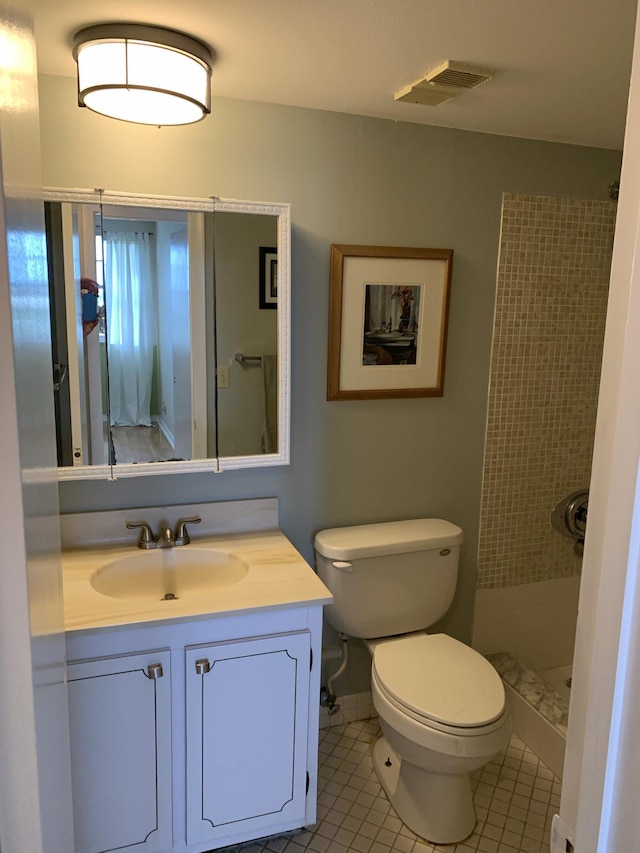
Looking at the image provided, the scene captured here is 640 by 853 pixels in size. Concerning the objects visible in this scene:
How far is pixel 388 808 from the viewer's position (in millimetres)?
2115

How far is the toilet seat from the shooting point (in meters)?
1.82

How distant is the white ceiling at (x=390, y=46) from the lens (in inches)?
54.2

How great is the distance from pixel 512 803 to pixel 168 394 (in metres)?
1.77

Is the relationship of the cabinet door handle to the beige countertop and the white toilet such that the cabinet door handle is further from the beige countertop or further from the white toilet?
the white toilet

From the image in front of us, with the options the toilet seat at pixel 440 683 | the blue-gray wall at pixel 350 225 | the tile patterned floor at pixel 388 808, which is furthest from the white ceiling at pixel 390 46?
the tile patterned floor at pixel 388 808

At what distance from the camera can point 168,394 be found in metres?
1.99

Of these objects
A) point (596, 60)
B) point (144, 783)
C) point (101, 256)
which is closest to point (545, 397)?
point (596, 60)

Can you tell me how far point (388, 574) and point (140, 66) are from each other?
1.68 meters

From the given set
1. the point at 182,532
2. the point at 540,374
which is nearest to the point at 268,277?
the point at 182,532

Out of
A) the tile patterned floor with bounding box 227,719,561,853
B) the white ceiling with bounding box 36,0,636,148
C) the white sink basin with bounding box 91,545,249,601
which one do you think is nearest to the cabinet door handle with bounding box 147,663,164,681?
the white sink basin with bounding box 91,545,249,601

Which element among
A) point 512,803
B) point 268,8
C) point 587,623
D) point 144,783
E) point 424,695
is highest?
point 268,8

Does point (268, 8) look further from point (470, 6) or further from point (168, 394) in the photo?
point (168, 394)

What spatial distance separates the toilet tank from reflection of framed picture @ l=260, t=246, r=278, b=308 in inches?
32.4

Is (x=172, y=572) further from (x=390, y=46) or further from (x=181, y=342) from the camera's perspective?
(x=390, y=46)
